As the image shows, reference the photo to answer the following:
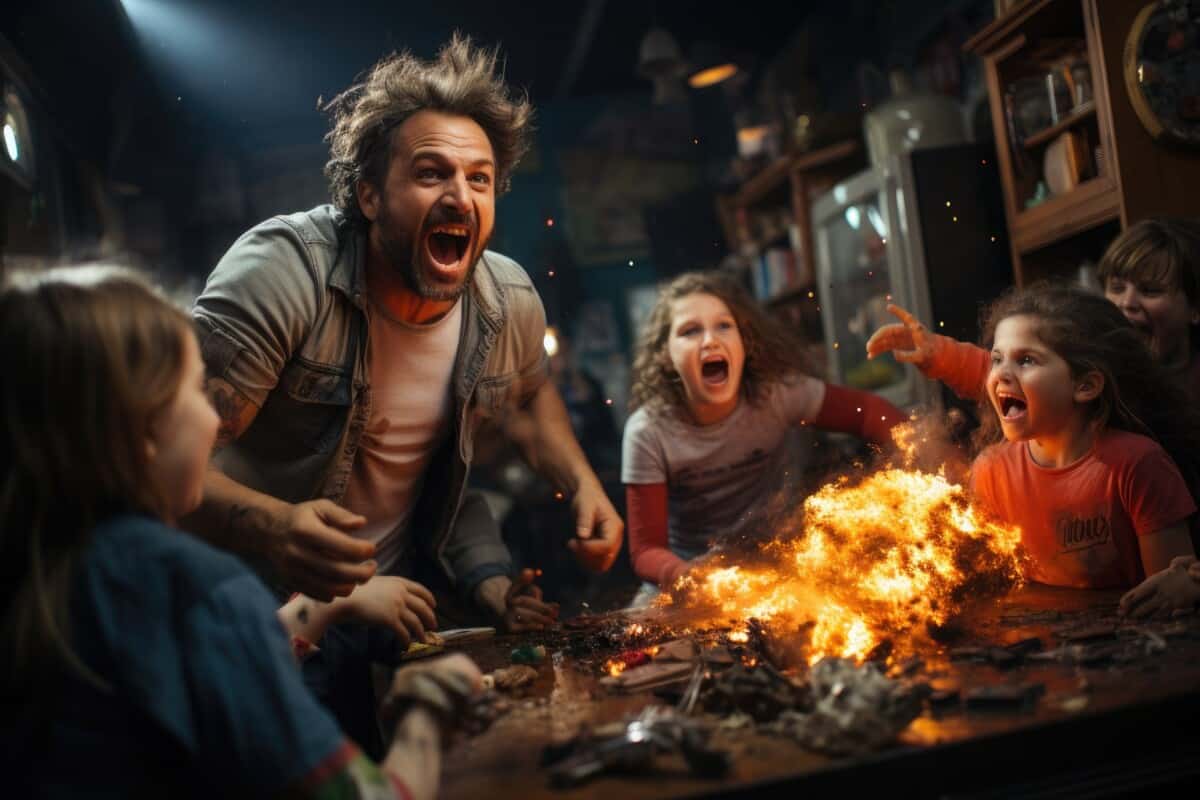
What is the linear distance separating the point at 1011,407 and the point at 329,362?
6.07 ft

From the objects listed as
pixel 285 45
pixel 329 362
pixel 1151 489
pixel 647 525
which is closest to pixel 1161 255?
pixel 1151 489

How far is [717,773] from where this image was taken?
4.80 ft

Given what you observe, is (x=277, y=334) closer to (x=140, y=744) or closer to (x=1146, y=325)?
(x=140, y=744)

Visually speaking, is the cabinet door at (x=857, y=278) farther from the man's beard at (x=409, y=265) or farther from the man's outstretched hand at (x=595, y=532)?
the man's beard at (x=409, y=265)

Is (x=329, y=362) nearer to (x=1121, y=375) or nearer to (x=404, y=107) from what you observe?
(x=404, y=107)

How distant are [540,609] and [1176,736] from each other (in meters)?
1.73

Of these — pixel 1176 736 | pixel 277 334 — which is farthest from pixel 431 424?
pixel 1176 736

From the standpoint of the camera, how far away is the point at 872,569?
240 cm

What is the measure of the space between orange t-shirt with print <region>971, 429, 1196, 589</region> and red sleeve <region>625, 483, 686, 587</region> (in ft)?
4.12

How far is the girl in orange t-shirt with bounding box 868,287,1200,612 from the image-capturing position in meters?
2.62

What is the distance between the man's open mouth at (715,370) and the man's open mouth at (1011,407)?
4.09 feet

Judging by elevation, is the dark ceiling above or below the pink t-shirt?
above

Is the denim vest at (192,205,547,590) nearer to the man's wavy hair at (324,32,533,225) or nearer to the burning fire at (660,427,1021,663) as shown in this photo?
the man's wavy hair at (324,32,533,225)


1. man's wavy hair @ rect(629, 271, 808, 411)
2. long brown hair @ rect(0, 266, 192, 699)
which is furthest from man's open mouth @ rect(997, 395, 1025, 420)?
long brown hair @ rect(0, 266, 192, 699)
